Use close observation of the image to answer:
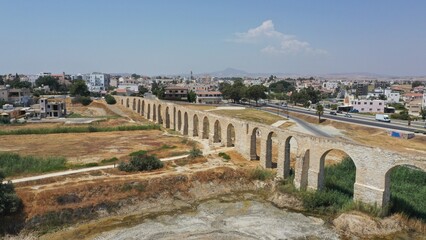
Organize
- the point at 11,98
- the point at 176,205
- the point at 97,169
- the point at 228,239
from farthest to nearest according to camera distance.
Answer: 1. the point at 11,98
2. the point at 97,169
3. the point at 176,205
4. the point at 228,239

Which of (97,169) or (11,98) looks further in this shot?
(11,98)

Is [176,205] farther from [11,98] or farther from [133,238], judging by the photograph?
[11,98]

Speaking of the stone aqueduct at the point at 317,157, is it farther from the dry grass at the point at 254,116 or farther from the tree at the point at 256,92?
the tree at the point at 256,92

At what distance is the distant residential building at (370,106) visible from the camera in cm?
8094

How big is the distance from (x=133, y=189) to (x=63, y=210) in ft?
17.5

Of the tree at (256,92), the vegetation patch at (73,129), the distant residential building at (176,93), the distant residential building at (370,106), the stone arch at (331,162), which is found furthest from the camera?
the distant residential building at (176,93)

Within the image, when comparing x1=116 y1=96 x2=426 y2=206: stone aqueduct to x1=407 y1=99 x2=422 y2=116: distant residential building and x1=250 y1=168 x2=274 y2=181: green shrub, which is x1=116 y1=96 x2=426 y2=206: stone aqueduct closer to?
x1=250 y1=168 x2=274 y2=181: green shrub

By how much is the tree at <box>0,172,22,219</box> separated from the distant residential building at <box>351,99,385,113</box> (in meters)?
77.0

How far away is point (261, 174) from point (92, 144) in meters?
24.1

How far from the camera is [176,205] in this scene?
26344 millimetres

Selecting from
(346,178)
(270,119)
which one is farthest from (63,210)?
(270,119)

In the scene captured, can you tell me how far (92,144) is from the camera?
4444 centimetres

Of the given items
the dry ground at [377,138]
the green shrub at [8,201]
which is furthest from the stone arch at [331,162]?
the green shrub at [8,201]

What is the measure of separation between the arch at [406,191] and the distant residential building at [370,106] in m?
56.6
